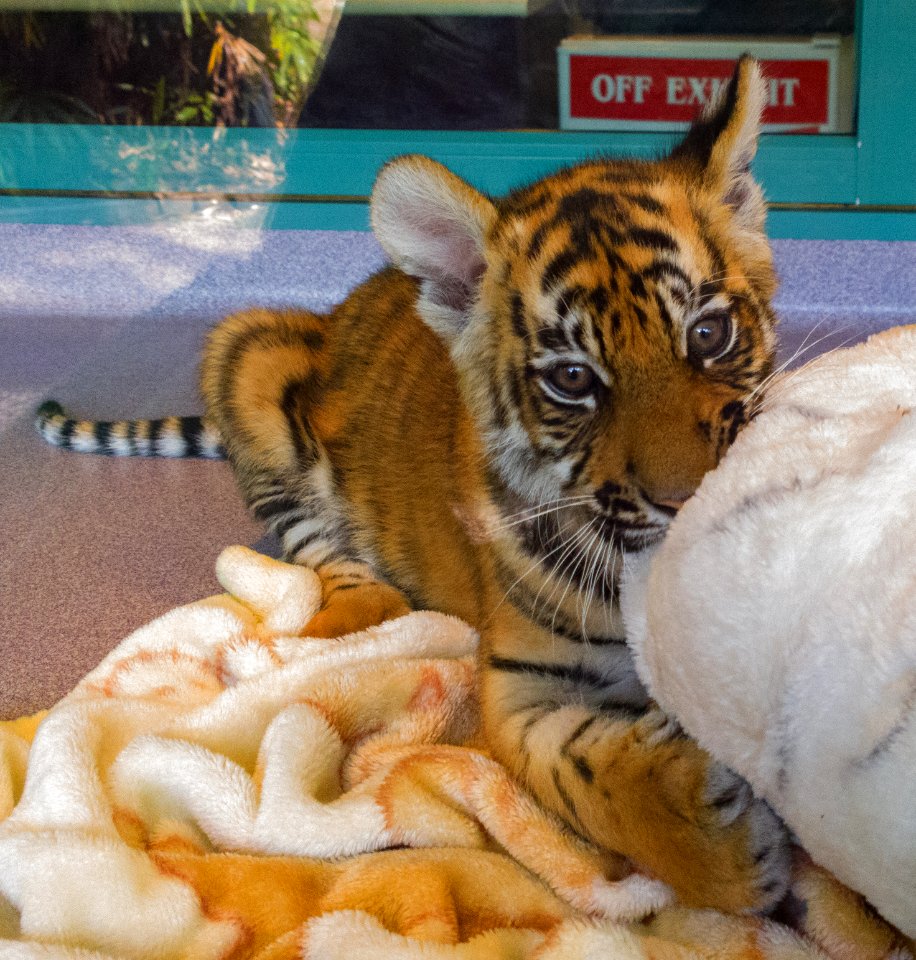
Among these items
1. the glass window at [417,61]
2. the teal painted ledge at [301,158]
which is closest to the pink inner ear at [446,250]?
→ the teal painted ledge at [301,158]

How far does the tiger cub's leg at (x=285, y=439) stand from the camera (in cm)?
186

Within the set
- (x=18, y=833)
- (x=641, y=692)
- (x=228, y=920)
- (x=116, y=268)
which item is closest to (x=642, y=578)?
(x=641, y=692)

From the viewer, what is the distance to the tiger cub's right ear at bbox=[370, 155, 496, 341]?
4.09 ft

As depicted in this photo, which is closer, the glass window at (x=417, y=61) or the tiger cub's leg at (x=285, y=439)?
the tiger cub's leg at (x=285, y=439)

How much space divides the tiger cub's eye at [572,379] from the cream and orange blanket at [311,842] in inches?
16.1

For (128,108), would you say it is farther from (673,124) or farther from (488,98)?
(673,124)

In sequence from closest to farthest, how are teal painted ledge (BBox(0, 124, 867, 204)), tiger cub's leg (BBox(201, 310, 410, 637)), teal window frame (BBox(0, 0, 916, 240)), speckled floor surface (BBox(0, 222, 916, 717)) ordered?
speckled floor surface (BBox(0, 222, 916, 717)) → tiger cub's leg (BBox(201, 310, 410, 637)) → teal window frame (BBox(0, 0, 916, 240)) → teal painted ledge (BBox(0, 124, 867, 204))

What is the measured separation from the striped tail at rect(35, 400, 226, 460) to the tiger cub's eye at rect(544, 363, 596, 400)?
1.05 metres

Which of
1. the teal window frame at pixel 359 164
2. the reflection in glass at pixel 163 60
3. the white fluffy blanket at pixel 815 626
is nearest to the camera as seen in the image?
the white fluffy blanket at pixel 815 626

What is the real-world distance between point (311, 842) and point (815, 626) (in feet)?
2.02

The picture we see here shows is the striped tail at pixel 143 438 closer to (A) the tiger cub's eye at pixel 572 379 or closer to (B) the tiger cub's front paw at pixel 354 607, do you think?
(B) the tiger cub's front paw at pixel 354 607

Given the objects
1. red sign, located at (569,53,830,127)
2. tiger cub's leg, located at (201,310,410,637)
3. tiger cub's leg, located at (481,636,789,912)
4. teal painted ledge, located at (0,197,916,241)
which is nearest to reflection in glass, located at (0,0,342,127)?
teal painted ledge, located at (0,197,916,241)

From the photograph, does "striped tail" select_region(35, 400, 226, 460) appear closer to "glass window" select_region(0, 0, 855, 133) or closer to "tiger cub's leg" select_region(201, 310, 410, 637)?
"tiger cub's leg" select_region(201, 310, 410, 637)

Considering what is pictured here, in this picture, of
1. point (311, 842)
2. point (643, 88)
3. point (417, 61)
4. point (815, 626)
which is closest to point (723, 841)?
point (815, 626)
